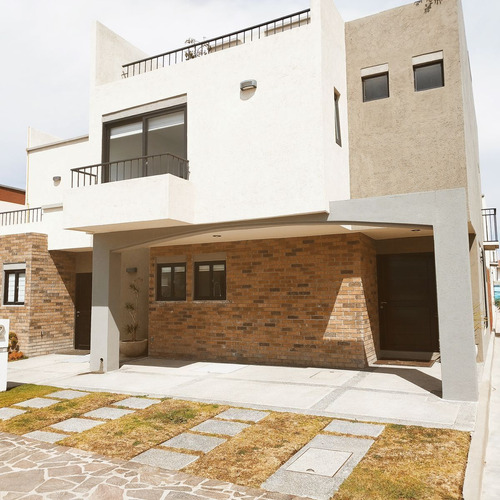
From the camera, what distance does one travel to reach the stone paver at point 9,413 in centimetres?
688

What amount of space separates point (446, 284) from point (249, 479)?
4.77 m

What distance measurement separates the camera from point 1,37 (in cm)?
1078

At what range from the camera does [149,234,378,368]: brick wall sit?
10.7 meters

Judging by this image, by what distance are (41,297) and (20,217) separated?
488 centimetres

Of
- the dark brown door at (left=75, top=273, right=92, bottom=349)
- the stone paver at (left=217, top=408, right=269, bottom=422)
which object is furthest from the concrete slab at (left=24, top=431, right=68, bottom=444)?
the dark brown door at (left=75, top=273, right=92, bottom=349)

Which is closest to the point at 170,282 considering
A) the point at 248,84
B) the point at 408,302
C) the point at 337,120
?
the point at 248,84

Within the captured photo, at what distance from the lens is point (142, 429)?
6.06m

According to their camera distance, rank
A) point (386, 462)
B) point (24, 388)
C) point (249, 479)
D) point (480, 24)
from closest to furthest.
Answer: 1. point (249, 479)
2. point (386, 462)
3. point (480, 24)
4. point (24, 388)

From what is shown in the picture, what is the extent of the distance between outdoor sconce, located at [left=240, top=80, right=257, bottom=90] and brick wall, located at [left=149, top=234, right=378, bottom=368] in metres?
3.93

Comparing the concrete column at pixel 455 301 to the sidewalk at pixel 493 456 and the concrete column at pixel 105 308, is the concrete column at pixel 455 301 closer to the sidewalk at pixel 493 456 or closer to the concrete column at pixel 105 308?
the sidewalk at pixel 493 456

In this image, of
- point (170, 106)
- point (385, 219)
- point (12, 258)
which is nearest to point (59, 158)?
point (12, 258)

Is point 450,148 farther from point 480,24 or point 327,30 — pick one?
point 327,30

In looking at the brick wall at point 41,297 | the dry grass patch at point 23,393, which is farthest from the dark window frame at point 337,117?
the brick wall at point 41,297

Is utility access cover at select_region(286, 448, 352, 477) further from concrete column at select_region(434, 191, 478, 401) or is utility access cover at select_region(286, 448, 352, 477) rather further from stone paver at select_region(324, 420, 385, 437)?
concrete column at select_region(434, 191, 478, 401)
